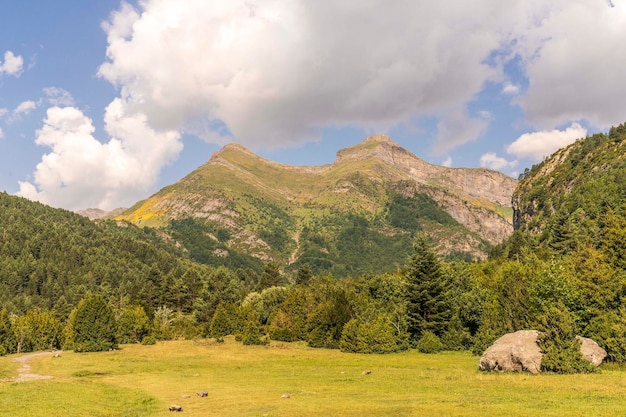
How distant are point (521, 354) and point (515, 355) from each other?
498 millimetres

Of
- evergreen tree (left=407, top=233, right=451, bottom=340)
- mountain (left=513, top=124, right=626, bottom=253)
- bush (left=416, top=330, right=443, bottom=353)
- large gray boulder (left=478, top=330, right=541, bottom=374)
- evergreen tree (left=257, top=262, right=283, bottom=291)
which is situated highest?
mountain (left=513, top=124, right=626, bottom=253)

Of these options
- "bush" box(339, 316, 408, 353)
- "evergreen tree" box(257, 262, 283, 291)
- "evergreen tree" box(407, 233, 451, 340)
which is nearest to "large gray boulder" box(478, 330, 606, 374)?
"bush" box(339, 316, 408, 353)

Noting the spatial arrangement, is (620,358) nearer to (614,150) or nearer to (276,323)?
(276,323)

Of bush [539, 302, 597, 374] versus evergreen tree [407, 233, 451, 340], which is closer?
bush [539, 302, 597, 374]

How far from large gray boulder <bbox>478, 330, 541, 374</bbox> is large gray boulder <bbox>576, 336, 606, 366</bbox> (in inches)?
150

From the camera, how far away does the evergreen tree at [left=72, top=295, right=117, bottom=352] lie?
73375 mm

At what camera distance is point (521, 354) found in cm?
3566

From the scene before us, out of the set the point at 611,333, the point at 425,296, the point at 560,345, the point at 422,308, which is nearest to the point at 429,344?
the point at 422,308

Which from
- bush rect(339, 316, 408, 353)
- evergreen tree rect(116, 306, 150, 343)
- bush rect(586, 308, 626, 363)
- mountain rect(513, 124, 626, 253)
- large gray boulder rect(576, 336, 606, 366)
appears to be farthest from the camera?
mountain rect(513, 124, 626, 253)

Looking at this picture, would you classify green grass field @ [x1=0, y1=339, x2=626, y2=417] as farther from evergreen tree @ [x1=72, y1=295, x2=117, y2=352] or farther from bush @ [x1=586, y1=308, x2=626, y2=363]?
evergreen tree @ [x1=72, y1=295, x2=117, y2=352]

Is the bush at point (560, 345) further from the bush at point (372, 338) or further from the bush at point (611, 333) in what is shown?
the bush at point (372, 338)

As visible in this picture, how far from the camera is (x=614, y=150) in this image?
17650 centimetres

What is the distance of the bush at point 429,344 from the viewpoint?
6209cm

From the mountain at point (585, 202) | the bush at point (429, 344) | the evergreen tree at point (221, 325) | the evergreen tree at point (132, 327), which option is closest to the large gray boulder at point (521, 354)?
the mountain at point (585, 202)
